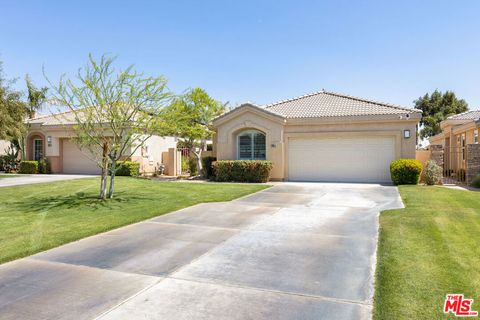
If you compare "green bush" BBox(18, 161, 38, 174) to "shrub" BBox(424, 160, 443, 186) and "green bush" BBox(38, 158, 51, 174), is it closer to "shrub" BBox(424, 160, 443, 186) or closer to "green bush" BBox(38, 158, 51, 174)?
"green bush" BBox(38, 158, 51, 174)

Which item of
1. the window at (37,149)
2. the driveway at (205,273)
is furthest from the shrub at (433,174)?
the window at (37,149)

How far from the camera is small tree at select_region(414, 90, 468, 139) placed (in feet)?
150

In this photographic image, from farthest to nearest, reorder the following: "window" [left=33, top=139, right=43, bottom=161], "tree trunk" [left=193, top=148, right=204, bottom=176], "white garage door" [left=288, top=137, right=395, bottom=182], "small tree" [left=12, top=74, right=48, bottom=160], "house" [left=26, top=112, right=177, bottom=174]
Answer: "window" [left=33, top=139, right=43, bottom=161] < "small tree" [left=12, top=74, right=48, bottom=160] < "house" [left=26, top=112, right=177, bottom=174] < "tree trunk" [left=193, top=148, right=204, bottom=176] < "white garage door" [left=288, top=137, right=395, bottom=182]

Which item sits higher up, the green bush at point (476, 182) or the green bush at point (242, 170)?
the green bush at point (242, 170)

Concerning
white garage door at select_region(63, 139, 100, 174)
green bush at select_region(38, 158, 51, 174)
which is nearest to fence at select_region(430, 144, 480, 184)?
white garage door at select_region(63, 139, 100, 174)

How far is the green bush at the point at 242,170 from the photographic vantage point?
19141 mm

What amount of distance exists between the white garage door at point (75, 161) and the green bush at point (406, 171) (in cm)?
2016

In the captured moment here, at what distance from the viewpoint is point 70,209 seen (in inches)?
410

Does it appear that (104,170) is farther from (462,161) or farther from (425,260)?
(462,161)

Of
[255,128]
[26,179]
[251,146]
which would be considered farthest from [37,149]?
[255,128]

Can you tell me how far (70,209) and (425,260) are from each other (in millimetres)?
9660

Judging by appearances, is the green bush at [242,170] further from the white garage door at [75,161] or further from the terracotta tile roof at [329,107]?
the white garage door at [75,161]

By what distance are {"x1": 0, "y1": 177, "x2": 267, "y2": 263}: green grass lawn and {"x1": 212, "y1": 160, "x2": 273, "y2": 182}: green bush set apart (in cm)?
343

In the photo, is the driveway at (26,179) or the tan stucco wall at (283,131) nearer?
the driveway at (26,179)
